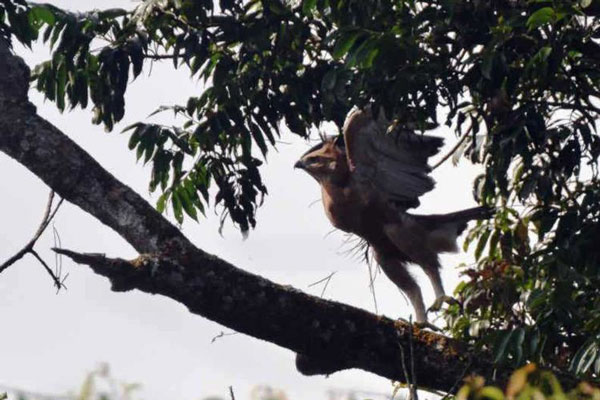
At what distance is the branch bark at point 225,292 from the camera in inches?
162

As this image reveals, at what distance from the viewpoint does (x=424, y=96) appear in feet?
15.0

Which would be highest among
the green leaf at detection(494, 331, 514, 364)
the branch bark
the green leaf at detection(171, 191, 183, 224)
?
the green leaf at detection(171, 191, 183, 224)

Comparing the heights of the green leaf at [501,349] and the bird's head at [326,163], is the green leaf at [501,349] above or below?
below

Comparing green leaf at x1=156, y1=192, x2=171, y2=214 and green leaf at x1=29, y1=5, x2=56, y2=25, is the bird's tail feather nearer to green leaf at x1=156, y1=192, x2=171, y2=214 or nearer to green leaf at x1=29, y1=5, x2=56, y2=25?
green leaf at x1=156, y1=192, x2=171, y2=214

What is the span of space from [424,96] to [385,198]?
2308 millimetres

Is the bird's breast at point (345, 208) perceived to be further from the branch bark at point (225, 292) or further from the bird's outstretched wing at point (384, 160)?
the branch bark at point (225, 292)

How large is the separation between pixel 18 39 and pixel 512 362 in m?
2.28

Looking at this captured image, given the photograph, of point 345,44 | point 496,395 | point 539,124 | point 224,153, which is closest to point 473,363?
point 539,124

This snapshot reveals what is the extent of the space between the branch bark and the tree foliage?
316 millimetres

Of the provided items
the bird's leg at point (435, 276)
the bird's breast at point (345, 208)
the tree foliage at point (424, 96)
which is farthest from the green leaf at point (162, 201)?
the bird's leg at point (435, 276)

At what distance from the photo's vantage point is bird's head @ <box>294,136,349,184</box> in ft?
22.6

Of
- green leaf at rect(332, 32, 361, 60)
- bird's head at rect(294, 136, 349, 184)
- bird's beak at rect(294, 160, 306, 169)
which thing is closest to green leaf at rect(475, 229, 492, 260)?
green leaf at rect(332, 32, 361, 60)

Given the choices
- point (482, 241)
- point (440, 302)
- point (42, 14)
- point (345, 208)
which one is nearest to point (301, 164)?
point (345, 208)

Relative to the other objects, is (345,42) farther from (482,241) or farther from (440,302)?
(482,241)
